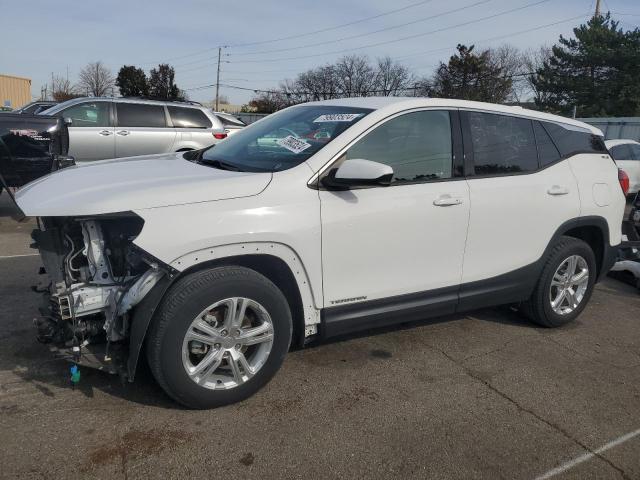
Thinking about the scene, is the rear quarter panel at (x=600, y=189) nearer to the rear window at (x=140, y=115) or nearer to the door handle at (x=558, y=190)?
the door handle at (x=558, y=190)

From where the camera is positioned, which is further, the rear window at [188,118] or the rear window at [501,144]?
the rear window at [188,118]

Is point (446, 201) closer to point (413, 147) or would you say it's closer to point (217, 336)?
point (413, 147)

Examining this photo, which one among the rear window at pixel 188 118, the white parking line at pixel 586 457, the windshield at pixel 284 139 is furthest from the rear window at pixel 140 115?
the white parking line at pixel 586 457

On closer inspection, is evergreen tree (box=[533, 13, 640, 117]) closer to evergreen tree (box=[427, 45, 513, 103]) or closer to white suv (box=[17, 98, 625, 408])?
evergreen tree (box=[427, 45, 513, 103])

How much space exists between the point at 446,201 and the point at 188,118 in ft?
26.7

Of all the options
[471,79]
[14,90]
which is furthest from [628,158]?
[14,90]

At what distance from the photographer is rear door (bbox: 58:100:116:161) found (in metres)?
9.70

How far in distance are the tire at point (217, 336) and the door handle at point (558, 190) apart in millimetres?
2465

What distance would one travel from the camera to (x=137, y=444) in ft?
9.21

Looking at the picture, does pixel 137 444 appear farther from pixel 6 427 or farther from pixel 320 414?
pixel 320 414

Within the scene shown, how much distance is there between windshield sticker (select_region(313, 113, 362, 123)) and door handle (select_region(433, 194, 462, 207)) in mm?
792

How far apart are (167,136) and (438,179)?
7.76m

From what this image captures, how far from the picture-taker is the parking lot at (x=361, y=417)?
8.93ft

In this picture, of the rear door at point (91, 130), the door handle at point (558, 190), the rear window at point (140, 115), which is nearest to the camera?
the door handle at point (558, 190)
